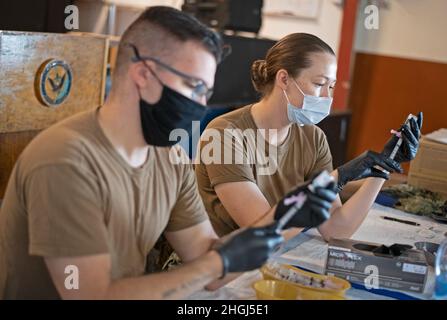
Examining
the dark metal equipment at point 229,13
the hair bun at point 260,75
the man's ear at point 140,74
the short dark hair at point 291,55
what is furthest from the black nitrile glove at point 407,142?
the dark metal equipment at point 229,13

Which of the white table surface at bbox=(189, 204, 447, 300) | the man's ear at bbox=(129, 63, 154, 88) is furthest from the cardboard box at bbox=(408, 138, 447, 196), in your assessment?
the man's ear at bbox=(129, 63, 154, 88)

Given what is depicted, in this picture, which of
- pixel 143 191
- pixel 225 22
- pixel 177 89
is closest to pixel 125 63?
pixel 177 89

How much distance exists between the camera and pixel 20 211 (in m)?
1.39

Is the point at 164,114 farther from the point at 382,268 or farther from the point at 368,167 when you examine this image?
the point at 368,167

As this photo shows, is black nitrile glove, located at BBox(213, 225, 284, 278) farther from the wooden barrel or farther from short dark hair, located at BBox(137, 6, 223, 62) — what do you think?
the wooden barrel

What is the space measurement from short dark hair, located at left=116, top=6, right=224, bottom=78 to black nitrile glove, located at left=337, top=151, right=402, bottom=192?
91 centimetres

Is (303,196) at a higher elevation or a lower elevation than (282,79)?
lower

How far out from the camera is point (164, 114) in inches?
58.2

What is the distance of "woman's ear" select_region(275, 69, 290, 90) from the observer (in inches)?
87.5

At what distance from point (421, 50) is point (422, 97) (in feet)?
1.24

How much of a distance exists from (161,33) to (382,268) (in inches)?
31.8

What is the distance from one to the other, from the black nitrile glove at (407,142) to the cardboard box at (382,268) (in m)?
0.64

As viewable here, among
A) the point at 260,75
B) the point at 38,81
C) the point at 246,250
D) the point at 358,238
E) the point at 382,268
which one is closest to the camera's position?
the point at 246,250

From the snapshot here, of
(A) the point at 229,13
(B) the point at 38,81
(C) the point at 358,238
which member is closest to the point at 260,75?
(C) the point at 358,238
